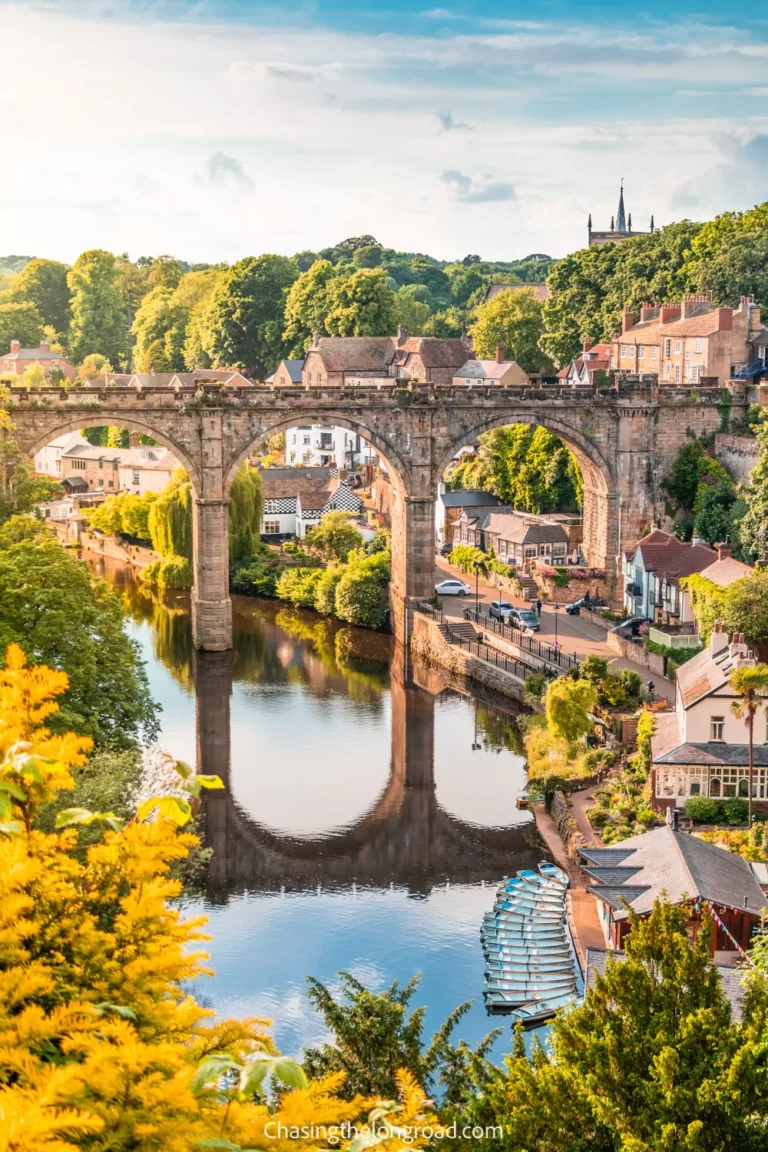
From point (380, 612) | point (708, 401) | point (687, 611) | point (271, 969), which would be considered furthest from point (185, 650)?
point (271, 969)

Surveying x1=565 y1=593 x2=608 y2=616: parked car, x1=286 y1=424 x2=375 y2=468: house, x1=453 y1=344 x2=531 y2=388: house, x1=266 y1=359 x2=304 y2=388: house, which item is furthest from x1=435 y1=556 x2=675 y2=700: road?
x1=266 y1=359 x2=304 y2=388: house

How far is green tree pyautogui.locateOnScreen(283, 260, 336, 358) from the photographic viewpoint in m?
120

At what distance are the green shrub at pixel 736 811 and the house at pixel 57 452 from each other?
76.1 metres

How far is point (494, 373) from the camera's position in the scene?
95.4m

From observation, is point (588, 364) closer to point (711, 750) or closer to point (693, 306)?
point (693, 306)

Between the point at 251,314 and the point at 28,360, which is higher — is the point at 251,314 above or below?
above

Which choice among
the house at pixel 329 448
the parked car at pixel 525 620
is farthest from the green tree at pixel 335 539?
the house at pixel 329 448

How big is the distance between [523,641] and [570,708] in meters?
12.9

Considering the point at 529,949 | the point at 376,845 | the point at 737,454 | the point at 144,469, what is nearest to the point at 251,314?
the point at 144,469

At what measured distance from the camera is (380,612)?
7025 cm

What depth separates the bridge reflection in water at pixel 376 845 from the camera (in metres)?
40.5

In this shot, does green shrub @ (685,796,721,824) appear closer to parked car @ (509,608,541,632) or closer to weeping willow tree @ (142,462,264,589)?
parked car @ (509,608,541,632)

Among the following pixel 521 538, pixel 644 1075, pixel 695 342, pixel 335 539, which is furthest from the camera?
pixel 335 539

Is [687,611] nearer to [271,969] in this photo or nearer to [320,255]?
[271,969]
